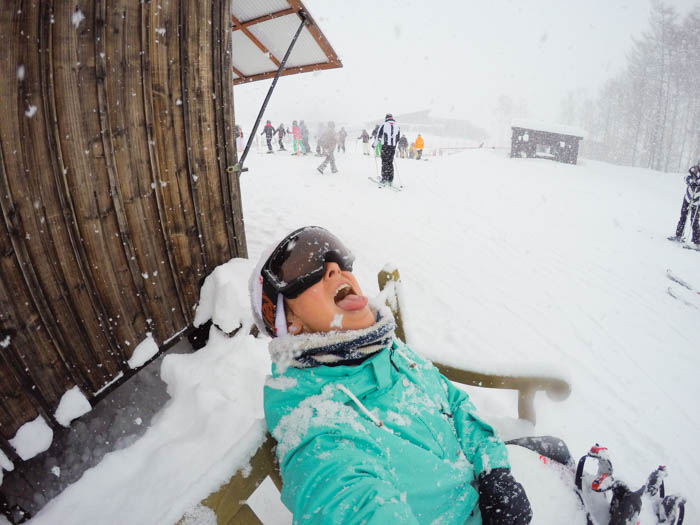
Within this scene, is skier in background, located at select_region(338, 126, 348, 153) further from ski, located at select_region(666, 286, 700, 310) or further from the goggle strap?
Answer: the goggle strap

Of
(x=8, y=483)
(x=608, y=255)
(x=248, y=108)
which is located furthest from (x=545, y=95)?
(x=8, y=483)

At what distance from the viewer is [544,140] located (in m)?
25.9

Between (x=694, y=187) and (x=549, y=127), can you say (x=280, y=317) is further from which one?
(x=549, y=127)

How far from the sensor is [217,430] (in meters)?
2.26

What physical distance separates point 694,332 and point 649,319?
0.52 meters

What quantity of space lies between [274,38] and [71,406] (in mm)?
4923

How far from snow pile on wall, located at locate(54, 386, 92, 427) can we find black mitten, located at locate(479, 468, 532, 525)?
2.46m

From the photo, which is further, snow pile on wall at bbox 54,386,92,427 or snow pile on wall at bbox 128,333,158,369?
snow pile on wall at bbox 128,333,158,369

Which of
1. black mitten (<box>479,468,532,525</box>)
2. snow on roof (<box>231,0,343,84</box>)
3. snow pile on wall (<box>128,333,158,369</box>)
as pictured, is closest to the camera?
black mitten (<box>479,468,532,525</box>)

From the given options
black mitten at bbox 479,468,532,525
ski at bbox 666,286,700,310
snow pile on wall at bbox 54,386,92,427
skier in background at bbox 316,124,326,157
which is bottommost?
ski at bbox 666,286,700,310

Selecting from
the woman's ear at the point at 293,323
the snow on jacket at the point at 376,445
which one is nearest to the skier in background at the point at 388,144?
the snow on jacket at the point at 376,445

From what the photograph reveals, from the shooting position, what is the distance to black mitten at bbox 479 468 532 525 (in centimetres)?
135

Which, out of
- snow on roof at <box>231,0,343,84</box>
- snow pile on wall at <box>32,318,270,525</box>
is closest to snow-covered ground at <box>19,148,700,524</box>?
snow pile on wall at <box>32,318,270,525</box>

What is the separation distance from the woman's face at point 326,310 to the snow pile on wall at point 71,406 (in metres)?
1.76
